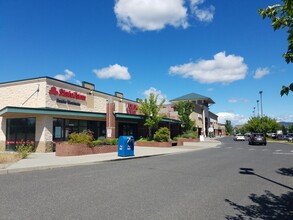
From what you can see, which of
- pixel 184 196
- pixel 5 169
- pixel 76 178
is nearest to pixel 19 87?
pixel 5 169

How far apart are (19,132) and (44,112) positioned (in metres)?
5.22

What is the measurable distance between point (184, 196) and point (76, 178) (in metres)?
4.53

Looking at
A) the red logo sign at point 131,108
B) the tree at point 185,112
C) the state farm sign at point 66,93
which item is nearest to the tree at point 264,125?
the tree at point 185,112

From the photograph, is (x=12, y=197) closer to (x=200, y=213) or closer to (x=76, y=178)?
(x=76, y=178)

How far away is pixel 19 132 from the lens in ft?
79.4

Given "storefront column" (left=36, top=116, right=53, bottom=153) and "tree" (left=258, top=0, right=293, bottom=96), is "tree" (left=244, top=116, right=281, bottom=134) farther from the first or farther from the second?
"tree" (left=258, top=0, right=293, bottom=96)

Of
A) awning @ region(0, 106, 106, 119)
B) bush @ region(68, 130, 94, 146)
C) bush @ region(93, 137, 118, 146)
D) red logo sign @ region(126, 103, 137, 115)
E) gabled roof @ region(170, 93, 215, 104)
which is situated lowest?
bush @ region(93, 137, 118, 146)

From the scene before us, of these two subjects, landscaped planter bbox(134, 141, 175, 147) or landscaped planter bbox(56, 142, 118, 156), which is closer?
landscaped planter bbox(56, 142, 118, 156)

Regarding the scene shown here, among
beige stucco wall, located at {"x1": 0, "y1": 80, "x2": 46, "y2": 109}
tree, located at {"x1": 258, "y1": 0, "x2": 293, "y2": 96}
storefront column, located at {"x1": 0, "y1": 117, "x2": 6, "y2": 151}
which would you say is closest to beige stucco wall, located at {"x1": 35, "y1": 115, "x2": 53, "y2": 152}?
beige stucco wall, located at {"x1": 0, "y1": 80, "x2": 46, "y2": 109}

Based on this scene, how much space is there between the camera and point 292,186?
340 inches

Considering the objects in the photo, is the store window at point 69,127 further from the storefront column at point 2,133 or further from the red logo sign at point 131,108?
the red logo sign at point 131,108

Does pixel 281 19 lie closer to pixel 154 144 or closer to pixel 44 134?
pixel 44 134

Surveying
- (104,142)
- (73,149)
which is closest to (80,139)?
(73,149)

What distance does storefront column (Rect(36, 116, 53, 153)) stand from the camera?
72.5 feet
